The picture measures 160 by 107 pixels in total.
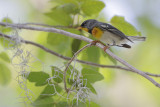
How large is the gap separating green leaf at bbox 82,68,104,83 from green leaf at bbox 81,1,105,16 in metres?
0.49

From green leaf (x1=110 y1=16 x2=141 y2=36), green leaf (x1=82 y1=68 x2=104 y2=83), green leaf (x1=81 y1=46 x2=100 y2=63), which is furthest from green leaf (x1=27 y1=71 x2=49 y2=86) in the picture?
green leaf (x1=110 y1=16 x2=141 y2=36)

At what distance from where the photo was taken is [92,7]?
4.46 ft

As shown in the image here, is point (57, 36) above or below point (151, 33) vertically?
below

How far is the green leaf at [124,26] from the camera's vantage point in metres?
1.16

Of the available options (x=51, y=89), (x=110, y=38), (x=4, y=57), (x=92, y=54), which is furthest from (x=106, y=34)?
→ (x=4, y=57)

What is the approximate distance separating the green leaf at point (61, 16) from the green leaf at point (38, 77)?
0.50 metres

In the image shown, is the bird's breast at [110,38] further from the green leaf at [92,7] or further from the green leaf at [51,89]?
the green leaf at [51,89]

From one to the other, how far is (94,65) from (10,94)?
4.25 feet

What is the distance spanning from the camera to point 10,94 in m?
2.22

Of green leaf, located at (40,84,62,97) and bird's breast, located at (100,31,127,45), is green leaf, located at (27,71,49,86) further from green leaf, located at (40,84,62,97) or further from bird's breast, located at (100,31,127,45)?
bird's breast, located at (100,31,127,45)

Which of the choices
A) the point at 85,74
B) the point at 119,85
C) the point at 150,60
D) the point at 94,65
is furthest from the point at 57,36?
the point at 119,85

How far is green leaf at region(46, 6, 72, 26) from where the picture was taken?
4.66 ft

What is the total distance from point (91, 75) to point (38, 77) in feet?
0.84

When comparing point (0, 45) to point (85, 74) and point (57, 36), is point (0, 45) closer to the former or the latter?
point (57, 36)
